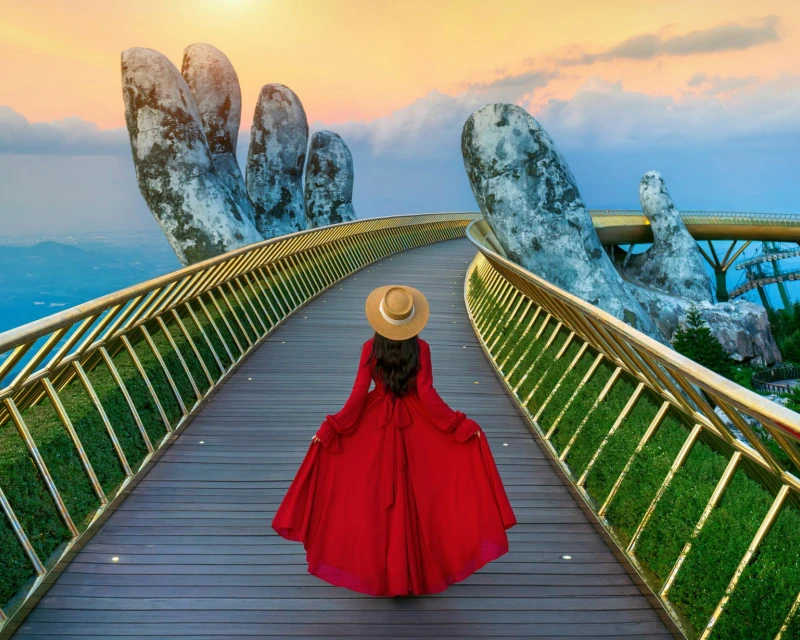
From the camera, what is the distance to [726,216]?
44750 millimetres

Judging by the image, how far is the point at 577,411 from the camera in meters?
5.64

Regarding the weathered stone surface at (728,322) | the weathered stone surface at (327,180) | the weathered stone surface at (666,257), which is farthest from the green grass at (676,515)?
the weathered stone surface at (666,257)

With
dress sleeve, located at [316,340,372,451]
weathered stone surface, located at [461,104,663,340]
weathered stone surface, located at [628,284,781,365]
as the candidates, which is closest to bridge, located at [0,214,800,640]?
dress sleeve, located at [316,340,372,451]

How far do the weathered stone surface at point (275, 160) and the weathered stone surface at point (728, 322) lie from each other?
12527mm

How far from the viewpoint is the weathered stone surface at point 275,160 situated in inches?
994

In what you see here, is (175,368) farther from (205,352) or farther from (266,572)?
(266,572)

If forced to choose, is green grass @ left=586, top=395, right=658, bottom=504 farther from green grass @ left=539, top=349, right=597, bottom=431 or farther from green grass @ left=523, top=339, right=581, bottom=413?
green grass @ left=523, top=339, right=581, bottom=413

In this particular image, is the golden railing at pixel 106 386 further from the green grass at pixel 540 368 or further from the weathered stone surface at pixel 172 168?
the weathered stone surface at pixel 172 168

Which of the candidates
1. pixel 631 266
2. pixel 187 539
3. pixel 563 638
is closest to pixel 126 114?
pixel 187 539

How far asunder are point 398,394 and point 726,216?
152ft

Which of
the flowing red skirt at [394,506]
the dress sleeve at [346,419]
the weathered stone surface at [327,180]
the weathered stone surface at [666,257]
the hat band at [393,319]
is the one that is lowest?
the weathered stone surface at [666,257]

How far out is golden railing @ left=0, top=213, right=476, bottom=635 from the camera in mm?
3848

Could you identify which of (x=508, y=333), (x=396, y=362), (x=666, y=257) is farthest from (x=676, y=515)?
(x=666, y=257)

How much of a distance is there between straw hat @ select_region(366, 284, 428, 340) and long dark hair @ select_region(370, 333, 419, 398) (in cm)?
8
